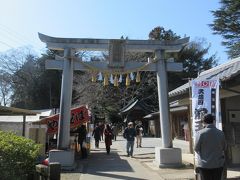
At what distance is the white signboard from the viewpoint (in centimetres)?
1034

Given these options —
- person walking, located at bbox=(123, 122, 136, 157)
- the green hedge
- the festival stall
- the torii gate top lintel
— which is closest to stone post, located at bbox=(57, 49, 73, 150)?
the torii gate top lintel

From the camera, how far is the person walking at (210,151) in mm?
7371

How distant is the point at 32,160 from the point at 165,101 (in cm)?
889

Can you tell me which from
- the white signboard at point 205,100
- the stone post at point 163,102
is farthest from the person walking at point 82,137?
the white signboard at point 205,100

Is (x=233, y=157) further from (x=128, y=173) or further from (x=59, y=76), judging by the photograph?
(x=59, y=76)

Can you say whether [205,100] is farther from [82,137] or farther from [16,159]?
[82,137]

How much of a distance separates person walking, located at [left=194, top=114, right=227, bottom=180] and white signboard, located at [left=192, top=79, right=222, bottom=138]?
2858 mm

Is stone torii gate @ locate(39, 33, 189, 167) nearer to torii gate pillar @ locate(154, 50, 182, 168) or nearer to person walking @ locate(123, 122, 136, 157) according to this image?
torii gate pillar @ locate(154, 50, 182, 168)

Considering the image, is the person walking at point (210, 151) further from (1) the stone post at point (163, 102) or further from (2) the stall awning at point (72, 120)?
(2) the stall awning at point (72, 120)

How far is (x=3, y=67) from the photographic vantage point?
68.4 m

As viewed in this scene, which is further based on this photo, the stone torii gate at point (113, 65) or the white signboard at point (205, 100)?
the stone torii gate at point (113, 65)

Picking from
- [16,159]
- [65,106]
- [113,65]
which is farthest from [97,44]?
[16,159]

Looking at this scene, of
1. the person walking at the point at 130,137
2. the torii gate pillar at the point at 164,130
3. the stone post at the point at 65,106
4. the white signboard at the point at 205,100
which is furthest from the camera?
the person walking at the point at 130,137

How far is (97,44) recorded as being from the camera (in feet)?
54.1
